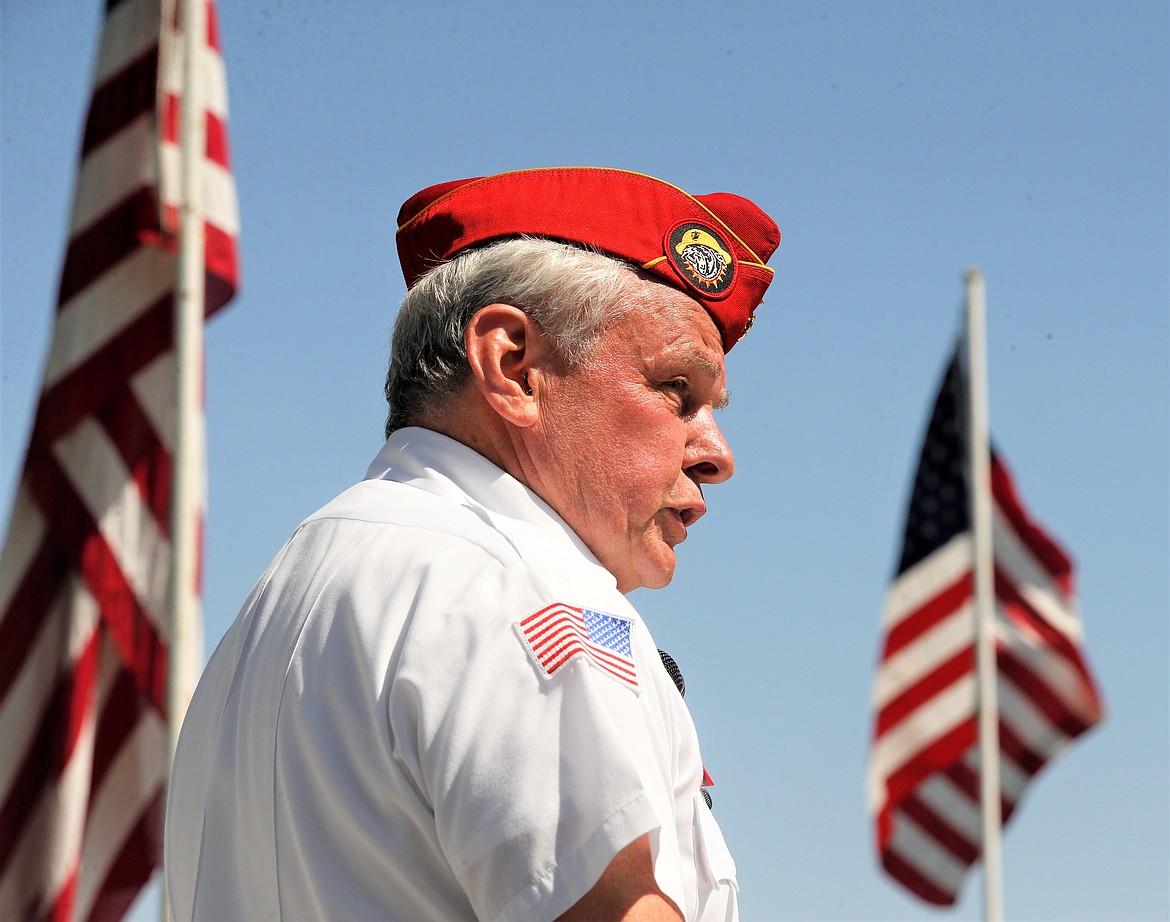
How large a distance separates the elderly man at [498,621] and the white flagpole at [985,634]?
9422 millimetres

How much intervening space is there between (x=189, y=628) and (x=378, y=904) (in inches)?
159

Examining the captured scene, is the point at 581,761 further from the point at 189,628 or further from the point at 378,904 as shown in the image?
the point at 189,628

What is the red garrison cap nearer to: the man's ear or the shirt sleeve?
the man's ear

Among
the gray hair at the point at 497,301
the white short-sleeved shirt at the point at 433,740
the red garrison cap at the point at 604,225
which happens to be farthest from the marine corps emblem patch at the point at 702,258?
the white short-sleeved shirt at the point at 433,740

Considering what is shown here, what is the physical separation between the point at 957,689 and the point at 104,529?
23.7 feet

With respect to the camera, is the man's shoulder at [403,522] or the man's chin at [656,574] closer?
the man's shoulder at [403,522]

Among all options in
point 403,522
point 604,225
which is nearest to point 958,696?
point 604,225

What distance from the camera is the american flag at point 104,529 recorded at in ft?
18.7

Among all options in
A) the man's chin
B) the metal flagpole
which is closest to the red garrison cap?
the man's chin

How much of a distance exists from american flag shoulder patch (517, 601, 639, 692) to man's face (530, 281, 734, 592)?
1.79ft

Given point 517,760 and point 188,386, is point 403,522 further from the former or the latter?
point 188,386

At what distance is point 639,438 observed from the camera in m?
2.37

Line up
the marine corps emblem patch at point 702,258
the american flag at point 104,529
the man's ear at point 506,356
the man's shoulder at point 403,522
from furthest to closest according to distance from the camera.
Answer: the american flag at point 104,529 → the marine corps emblem patch at point 702,258 → the man's ear at point 506,356 → the man's shoulder at point 403,522

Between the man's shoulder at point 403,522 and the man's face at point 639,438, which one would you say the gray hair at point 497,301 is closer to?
the man's face at point 639,438
